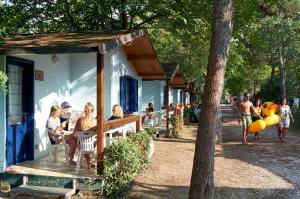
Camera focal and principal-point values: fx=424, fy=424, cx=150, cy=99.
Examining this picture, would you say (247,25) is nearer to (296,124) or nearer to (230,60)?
(296,124)

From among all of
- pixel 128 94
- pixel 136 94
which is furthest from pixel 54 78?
pixel 136 94

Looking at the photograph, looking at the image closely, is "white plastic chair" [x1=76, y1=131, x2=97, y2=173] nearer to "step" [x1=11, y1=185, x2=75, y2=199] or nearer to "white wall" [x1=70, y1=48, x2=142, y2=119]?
"step" [x1=11, y1=185, x2=75, y2=199]

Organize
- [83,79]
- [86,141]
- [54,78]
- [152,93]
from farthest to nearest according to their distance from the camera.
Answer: [152,93]
[83,79]
[54,78]
[86,141]

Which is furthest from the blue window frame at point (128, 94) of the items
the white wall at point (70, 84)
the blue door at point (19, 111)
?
the blue door at point (19, 111)

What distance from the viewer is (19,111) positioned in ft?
32.5

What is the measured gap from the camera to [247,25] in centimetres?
1841

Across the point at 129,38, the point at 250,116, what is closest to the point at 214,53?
the point at 129,38

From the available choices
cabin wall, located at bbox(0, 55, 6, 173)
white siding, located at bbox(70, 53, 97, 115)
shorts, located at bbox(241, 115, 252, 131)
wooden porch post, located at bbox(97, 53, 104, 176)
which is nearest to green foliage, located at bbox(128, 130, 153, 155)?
wooden porch post, located at bbox(97, 53, 104, 176)

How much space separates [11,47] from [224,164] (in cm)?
689

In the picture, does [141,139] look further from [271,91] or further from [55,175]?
[271,91]

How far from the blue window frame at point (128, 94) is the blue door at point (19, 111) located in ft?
14.3

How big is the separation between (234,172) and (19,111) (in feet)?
18.4

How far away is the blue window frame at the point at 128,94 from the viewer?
1441 cm

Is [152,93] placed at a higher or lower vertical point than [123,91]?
higher
